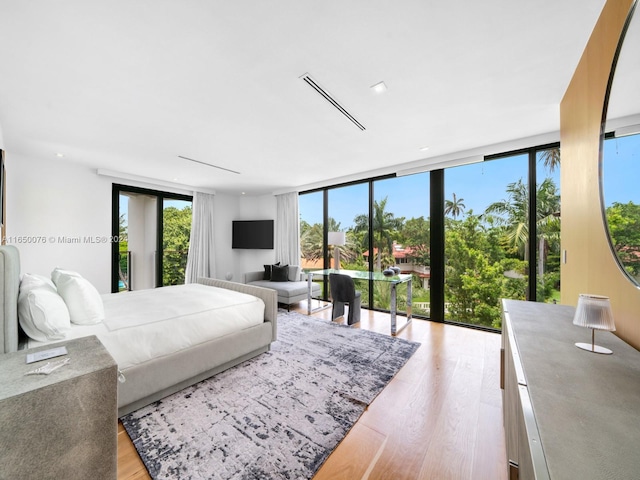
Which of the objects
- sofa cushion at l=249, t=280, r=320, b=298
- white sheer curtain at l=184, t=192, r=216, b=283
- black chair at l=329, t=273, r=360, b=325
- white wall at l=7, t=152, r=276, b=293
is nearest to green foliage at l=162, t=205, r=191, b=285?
white sheer curtain at l=184, t=192, r=216, b=283

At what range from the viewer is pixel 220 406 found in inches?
74.5

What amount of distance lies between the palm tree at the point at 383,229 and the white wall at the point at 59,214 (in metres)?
4.43

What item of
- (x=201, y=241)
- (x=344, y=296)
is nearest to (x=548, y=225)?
(x=344, y=296)

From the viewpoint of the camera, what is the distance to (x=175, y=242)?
17.8 ft

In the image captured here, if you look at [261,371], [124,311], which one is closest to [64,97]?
[124,311]

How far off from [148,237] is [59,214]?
1430mm

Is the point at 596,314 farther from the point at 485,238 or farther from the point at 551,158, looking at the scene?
the point at 551,158

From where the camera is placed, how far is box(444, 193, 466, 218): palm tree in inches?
144

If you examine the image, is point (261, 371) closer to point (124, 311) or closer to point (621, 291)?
point (124, 311)

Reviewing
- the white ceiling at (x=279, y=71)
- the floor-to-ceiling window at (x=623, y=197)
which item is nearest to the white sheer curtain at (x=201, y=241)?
the white ceiling at (x=279, y=71)

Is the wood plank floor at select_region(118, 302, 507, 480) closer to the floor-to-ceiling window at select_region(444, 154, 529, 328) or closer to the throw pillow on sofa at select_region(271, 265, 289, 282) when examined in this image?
the floor-to-ceiling window at select_region(444, 154, 529, 328)

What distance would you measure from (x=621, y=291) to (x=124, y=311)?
3.44 meters

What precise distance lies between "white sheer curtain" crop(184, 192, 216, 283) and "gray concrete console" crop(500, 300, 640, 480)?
226 inches

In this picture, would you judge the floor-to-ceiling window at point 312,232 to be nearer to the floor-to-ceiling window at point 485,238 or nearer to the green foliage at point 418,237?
the green foliage at point 418,237
